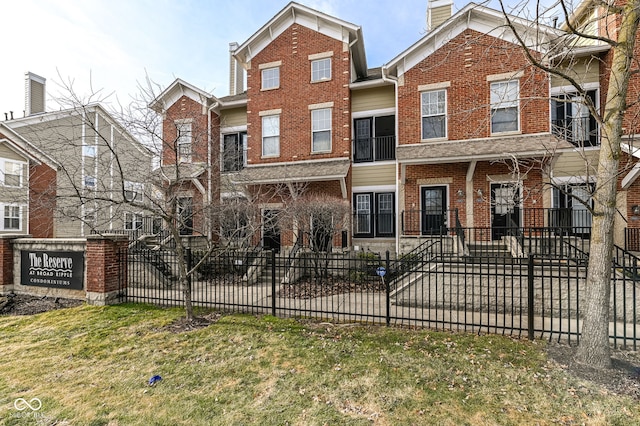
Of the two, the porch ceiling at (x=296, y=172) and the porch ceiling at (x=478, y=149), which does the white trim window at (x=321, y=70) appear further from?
the porch ceiling at (x=478, y=149)

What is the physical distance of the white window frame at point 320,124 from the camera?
595 inches

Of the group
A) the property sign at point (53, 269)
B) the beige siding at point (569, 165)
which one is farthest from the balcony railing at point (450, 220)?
the property sign at point (53, 269)

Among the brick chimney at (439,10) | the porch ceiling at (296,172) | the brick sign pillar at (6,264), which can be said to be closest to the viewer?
the brick sign pillar at (6,264)

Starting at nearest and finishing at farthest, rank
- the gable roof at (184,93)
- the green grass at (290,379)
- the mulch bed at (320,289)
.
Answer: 1. the green grass at (290,379)
2. the mulch bed at (320,289)
3. the gable roof at (184,93)

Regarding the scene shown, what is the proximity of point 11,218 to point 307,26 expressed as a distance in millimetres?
20472

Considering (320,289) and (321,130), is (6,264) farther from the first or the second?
(321,130)

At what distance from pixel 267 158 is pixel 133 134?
8.81 m

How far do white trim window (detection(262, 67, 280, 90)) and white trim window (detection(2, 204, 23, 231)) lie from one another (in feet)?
52.2

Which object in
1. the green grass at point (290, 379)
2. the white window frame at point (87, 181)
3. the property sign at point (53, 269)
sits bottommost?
the green grass at point (290, 379)

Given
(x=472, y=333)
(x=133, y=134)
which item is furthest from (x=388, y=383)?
(x=133, y=134)

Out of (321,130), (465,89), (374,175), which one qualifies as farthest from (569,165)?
(321,130)

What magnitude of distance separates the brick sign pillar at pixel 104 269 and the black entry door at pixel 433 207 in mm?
10902

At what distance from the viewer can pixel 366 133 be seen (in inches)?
602

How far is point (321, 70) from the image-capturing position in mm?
15305
